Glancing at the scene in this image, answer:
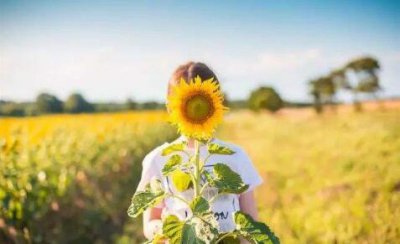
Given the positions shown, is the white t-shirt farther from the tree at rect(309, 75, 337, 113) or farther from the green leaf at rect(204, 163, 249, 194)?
the tree at rect(309, 75, 337, 113)

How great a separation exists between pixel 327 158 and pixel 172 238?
746cm

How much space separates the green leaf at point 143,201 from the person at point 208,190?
0.24 meters

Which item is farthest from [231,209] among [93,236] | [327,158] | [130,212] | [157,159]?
[327,158]

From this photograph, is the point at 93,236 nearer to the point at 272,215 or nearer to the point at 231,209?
the point at 272,215

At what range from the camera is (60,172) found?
5.06 meters

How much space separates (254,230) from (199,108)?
381mm

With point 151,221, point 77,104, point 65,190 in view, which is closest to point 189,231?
point 151,221

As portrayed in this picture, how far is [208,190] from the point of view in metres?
1.92

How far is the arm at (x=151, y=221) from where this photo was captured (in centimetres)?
195

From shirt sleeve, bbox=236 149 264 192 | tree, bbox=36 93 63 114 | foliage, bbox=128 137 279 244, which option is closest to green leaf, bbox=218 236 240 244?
foliage, bbox=128 137 279 244

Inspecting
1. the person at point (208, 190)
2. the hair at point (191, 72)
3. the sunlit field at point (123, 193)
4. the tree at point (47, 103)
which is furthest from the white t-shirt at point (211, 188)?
the tree at point (47, 103)

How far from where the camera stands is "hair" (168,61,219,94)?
1869mm

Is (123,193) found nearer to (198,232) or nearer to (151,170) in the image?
(151,170)

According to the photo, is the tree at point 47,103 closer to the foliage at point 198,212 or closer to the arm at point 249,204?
the arm at point 249,204
